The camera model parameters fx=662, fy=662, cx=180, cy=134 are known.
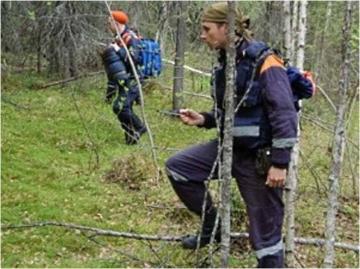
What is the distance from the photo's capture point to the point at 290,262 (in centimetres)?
464

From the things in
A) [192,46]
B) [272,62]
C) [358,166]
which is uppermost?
[272,62]

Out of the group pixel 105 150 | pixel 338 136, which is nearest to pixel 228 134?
pixel 338 136

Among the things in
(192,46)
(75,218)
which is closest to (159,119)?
(192,46)

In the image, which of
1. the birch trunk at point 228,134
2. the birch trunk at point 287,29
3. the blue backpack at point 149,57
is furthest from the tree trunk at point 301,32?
the blue backpack at point 149,57

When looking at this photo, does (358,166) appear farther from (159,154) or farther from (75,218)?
(75,218)

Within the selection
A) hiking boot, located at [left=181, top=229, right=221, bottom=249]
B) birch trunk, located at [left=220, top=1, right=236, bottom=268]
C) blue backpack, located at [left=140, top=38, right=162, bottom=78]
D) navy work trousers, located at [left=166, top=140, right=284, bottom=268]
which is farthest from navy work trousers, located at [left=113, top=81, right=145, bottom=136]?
birch trunk, located at [left=220, top=1, right=236, bottom=268]

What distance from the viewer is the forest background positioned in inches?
216

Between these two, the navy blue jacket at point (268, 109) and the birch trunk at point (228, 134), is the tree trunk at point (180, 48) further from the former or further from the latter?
the birch trunk at point (228, 134)

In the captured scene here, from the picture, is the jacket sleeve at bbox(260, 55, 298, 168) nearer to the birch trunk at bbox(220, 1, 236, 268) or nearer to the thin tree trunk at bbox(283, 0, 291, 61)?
the thin tree trunk at bbox(283, 0, 291, 61)

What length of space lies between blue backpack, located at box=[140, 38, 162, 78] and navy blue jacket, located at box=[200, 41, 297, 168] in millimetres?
4661

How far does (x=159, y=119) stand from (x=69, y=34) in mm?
3256

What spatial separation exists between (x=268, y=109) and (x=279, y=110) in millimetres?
74

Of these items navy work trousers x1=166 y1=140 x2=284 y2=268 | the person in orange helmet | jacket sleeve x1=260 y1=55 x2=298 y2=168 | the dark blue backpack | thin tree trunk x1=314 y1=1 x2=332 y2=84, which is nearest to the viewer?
jacket sleeve x1=260 y1=55 x2=298 y2=168

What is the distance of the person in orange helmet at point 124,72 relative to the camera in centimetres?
888
